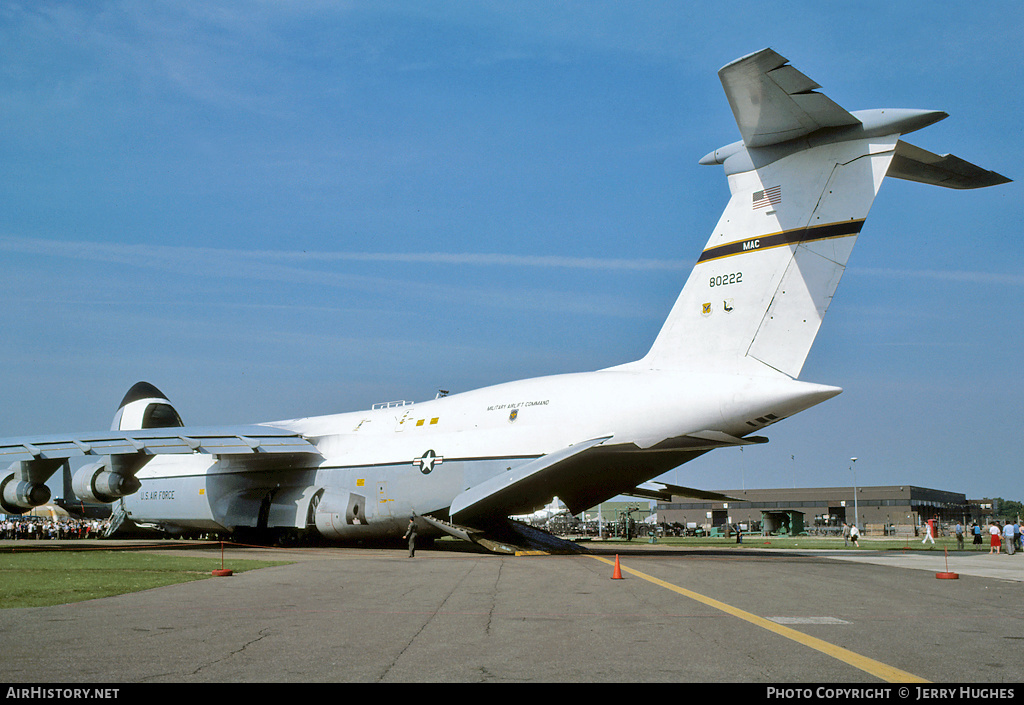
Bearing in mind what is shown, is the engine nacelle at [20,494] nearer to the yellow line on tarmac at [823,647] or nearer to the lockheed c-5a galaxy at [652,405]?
the lockheed c-5a galaxy at [652,405]

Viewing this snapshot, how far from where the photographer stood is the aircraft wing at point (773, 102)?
12477 mm

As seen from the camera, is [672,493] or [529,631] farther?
[672,493]

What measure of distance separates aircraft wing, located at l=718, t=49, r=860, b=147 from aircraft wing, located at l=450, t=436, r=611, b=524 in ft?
20.8

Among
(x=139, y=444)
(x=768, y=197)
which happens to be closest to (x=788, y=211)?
(x=768, y=197)

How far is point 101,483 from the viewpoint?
24078mm

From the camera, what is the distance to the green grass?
32.7 ft

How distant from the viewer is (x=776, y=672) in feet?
17.1

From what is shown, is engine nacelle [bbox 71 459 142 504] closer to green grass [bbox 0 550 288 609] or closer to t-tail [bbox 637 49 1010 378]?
green grass [bbox 0 550 288 609]

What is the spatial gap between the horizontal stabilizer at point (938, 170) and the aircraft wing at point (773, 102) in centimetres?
109

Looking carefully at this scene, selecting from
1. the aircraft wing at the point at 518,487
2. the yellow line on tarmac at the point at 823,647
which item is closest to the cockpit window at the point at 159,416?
the aircraft wing at the point at 518,487

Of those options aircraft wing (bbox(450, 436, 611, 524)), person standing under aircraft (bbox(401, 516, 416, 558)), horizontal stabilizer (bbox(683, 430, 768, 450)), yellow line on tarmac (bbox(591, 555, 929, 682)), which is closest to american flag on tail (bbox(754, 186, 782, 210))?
horizontal stabilizer (bbox(683, 430, 768, 450))

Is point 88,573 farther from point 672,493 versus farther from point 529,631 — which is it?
point 672,493

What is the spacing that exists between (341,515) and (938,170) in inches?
607

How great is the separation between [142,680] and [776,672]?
3741 millimetres
